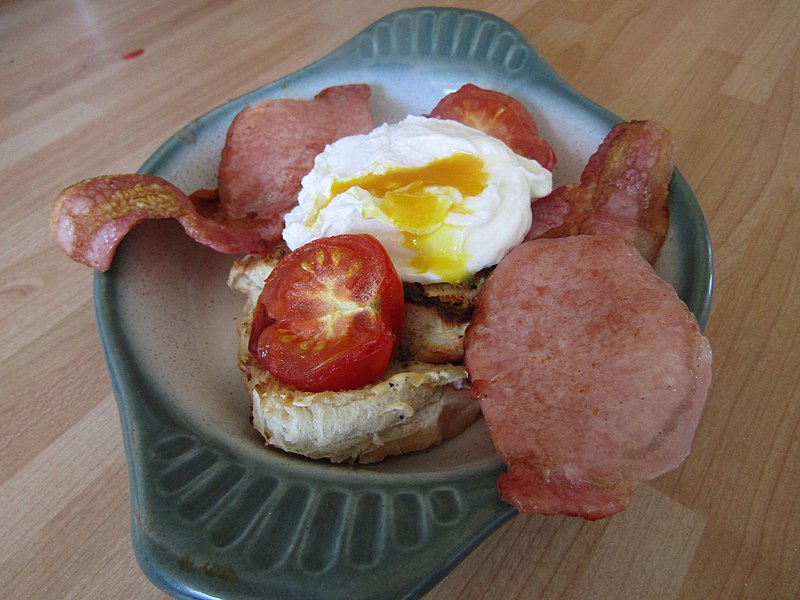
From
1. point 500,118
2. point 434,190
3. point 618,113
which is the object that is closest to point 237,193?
point 434,190

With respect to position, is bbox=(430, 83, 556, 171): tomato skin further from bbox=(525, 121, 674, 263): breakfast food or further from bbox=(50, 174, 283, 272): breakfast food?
bbox=(50, 174, 283, 272): breakfast food

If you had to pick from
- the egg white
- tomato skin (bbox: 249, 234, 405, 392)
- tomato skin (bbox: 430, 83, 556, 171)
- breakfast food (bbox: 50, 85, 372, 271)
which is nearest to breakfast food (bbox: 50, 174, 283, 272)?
breakfast food (bbox: 50, 85, 372, 271)

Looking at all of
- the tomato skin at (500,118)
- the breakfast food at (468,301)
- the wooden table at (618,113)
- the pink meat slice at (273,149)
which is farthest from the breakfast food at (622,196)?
the pink meat slice at (273,149)

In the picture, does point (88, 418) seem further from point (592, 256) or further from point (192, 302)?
point (592, 256)

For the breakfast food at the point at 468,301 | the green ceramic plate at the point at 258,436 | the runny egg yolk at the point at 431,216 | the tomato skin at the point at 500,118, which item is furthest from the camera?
the tomato skin at the point at 500,118

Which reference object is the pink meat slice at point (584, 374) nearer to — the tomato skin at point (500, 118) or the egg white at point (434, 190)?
the egg white at point (434, 190)

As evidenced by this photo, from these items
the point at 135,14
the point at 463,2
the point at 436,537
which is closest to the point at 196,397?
the point at 436,537
